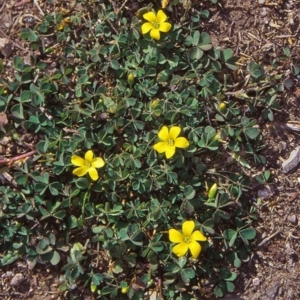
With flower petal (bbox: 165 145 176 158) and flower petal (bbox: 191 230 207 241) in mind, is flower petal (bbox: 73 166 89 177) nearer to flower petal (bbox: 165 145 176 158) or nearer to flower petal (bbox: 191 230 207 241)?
flower petal (bbox: 165 145 176 158)

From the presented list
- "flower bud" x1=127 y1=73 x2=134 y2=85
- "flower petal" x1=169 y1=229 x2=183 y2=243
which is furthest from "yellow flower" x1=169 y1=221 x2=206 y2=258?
"flower bud" x1=127 y1=73 x2=134 y2=85

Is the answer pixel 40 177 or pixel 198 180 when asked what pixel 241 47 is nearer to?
pixel 198 180

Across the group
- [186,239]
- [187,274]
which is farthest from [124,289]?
[186,239]

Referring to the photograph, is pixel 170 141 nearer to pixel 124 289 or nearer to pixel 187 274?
pixel 187 274

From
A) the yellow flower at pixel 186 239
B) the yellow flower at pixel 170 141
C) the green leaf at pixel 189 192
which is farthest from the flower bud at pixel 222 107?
the yellow flower at pixel 186 239

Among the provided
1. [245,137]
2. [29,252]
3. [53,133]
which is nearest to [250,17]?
[245,137]

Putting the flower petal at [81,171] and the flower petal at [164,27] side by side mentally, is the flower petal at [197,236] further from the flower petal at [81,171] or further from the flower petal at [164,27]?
the flower petal at [164,27]
